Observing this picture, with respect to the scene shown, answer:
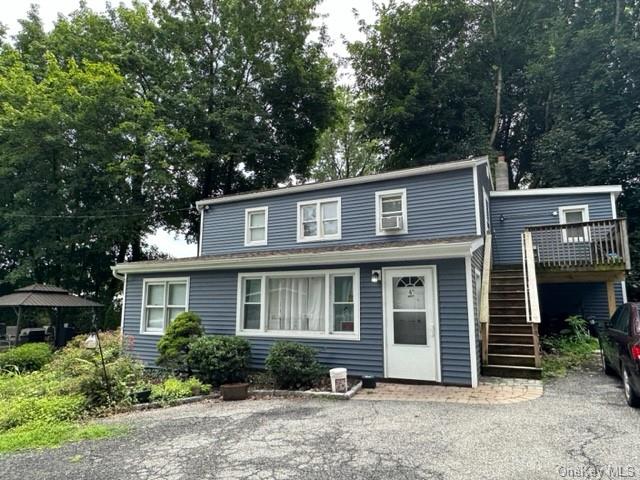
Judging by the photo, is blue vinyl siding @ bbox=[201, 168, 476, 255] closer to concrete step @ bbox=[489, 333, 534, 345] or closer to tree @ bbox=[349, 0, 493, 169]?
concrete step @ bbox=[489, 333, 534, 345]

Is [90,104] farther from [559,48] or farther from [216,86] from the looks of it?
[559,48]

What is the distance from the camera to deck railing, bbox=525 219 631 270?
9.87m

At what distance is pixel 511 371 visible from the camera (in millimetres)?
7625

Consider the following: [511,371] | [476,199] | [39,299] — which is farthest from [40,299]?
[511,371]

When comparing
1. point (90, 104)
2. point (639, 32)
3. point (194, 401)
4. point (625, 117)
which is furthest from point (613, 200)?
point (90, 104)

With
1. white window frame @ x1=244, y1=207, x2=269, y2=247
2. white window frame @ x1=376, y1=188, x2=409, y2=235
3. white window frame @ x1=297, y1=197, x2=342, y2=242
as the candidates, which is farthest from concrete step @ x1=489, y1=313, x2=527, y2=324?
white window frame @ x1=244, y1=207, x2=269, y2=247

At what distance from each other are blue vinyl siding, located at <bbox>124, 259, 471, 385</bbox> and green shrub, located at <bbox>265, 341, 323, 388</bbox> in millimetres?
841

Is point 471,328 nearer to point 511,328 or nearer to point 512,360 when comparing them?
point 512,360

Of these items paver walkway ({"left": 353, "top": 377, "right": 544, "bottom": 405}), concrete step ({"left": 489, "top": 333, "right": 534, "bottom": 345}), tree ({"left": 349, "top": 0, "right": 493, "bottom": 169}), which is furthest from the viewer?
tree ({"left": 349, "top": 0, "right": 493, "bottom": 169})

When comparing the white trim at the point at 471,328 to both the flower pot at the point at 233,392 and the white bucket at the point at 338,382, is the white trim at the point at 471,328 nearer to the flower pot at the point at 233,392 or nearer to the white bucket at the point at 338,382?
the white bucket at the point at 338,382

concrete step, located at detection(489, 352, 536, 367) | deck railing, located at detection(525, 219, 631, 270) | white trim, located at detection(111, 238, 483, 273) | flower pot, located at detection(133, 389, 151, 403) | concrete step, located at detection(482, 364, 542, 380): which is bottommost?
flower pot, located at detection(133, 389, 151, 403)

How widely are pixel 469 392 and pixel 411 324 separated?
1672mm

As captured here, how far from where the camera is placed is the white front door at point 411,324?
7.58 m

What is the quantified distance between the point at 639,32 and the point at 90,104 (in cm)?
2707
